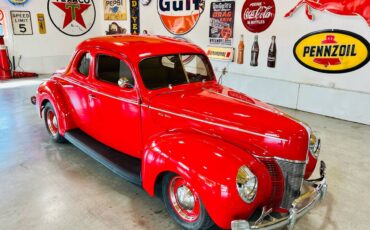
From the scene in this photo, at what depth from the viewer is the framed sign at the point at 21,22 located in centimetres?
830

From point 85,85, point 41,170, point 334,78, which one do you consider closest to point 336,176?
point 334,78

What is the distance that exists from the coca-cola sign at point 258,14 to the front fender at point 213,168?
14.4 ft

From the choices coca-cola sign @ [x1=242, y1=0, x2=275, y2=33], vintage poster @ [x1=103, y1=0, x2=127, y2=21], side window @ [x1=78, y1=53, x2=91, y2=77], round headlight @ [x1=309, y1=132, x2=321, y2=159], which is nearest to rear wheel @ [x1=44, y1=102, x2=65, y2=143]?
side window @ [x1=78, y1=53, x2=91, y2=77]

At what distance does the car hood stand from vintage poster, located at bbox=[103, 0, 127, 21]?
6984mm

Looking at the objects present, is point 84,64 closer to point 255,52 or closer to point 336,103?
point 255,52

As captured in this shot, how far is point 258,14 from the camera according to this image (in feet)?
19.6

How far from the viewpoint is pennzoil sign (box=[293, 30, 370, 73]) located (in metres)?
4.91

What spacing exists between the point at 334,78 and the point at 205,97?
3.62 meters

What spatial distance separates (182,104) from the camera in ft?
8.41

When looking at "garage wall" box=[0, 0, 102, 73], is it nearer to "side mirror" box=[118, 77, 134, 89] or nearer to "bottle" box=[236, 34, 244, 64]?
"bottle" box=[236, 34, 244, 64]

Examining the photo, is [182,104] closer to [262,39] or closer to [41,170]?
[41,170]

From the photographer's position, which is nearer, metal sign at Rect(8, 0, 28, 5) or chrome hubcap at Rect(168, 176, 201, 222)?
chrome hubcap at Rect(168, 176, 201, 222)

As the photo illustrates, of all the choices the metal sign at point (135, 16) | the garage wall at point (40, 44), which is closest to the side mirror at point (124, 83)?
the metal sign at point (135, 16)

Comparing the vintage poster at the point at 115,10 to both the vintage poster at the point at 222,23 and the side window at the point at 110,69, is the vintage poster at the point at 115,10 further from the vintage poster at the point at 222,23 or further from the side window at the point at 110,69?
the side window at the point at 110,69
